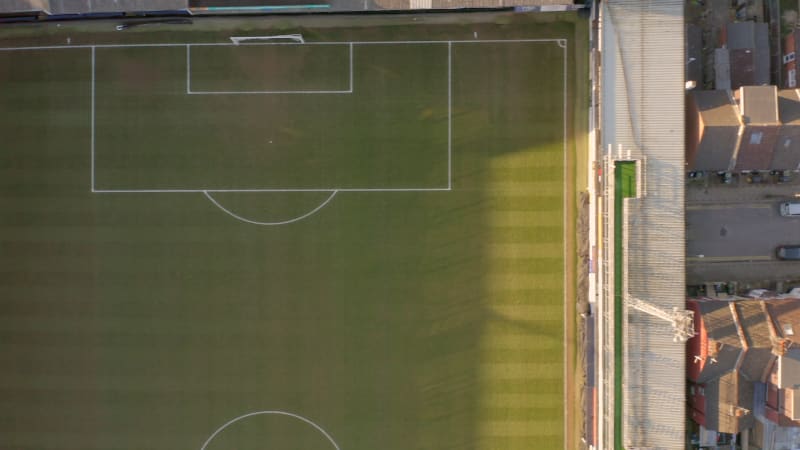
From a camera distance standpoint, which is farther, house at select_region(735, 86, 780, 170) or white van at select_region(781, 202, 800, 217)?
white van at select_region(781, 202, 800, 217)

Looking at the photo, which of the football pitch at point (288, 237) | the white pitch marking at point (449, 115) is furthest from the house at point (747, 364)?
the white pitch marking at point (449, 115)

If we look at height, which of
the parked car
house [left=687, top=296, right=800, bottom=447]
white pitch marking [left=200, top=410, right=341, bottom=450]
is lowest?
white pitch marking [left=200, top=410, right=341, bottom=450]

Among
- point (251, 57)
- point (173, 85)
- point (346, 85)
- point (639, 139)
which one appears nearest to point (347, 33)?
point (346, 85)

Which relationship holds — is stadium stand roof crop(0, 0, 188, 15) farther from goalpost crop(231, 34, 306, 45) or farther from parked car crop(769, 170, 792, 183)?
parked car crop(769, 170, 792, 183)

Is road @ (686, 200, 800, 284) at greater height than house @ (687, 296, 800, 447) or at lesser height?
greater

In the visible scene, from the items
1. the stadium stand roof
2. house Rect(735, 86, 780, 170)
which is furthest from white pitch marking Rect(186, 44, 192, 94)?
house Rect(735, 86, 780, 170)

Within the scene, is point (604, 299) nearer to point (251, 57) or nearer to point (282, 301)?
point (282, 301)

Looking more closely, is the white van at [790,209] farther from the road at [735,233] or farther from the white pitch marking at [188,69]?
the white pitch marking at [188,69]
